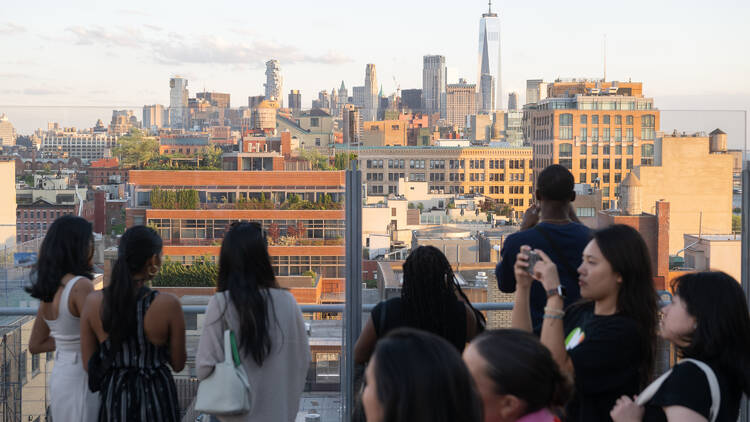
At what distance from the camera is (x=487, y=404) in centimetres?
186

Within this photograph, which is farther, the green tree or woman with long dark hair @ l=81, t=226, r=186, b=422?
the green tree

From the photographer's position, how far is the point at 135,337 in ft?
10.1

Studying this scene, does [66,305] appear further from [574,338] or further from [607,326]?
[607,326]

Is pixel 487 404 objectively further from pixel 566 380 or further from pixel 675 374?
pixel 675 374

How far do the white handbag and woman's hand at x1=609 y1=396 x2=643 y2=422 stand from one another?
1.38 meters

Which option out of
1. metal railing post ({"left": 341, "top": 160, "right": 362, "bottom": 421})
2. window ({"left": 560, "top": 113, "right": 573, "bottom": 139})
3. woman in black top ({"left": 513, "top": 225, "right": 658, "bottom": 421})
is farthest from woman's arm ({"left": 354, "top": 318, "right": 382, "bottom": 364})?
window ({"left": 560, "top": 113, "right": 573, "bottom": 139})

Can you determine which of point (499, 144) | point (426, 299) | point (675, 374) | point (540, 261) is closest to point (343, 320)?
point (426, 299)

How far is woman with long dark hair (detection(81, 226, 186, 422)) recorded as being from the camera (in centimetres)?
307

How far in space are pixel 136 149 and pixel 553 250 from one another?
179 inches

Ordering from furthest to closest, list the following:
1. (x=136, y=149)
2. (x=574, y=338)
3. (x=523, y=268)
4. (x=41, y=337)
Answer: (x=136, y=149) → (x=41, y=337) → (x=523, y=268) → (x=574, y=338)

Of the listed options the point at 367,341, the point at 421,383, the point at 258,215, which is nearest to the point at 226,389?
the point at 367,341

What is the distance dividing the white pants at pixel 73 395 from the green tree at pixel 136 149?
3.30 meters

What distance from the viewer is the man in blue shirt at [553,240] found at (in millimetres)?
3234

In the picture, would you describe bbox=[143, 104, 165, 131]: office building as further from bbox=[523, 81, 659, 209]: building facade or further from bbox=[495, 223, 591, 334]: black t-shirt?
bbox=[495, 223, 591, 334]: black t-shirt
